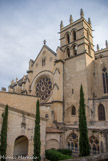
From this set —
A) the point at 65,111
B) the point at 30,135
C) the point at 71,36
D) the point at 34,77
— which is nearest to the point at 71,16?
the point at 71,36

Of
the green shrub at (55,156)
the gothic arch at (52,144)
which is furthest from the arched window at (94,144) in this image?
the gothic arch at (52,144)

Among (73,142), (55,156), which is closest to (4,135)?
(55,156)

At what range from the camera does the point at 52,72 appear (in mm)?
30547

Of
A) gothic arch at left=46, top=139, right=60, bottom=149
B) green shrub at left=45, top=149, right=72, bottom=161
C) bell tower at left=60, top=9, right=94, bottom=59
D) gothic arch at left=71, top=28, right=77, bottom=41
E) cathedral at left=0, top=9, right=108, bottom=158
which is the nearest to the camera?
green shrub at left=45, top=149, right=72, bottom=161

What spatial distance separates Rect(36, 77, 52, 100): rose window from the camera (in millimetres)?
30375

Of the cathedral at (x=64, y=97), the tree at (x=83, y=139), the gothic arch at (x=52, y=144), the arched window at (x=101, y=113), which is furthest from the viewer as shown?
the arched window at (x=101, y=113)

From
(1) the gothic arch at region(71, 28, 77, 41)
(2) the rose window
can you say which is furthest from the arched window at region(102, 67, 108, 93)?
(2) the rose window

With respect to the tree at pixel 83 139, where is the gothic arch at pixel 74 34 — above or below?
above

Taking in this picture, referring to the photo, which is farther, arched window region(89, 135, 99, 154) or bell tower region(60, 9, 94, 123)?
bell tower region(60, 9, 94, 123)

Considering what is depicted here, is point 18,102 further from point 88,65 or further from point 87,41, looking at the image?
point 87,41

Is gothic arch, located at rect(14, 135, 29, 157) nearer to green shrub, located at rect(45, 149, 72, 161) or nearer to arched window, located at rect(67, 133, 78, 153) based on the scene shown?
green shrub, located at rect(45, 149, 72, 161)

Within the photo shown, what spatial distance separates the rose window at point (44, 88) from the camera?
3038 cm

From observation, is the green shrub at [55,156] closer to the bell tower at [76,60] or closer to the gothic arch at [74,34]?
the bell tower at [76,60]

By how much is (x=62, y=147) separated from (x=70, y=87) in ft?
34.6
